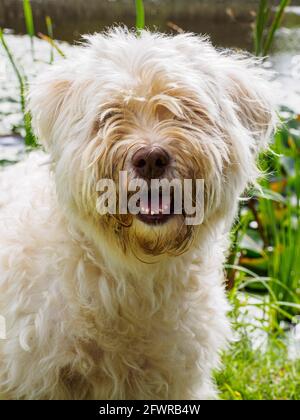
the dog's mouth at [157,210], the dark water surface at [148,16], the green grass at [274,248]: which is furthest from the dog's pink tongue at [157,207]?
the dark water surface at [148,16]

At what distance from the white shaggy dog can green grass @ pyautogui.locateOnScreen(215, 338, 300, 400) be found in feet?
1.83

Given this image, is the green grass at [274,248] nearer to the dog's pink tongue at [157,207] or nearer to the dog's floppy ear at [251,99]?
the dog's floppy ear at [251,99]

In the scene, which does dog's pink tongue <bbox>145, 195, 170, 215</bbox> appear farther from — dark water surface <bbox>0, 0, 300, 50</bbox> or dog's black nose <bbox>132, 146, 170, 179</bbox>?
dark water surface <bbox>0, 0, 300, 50</bbox>

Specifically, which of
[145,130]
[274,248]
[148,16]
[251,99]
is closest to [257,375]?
[274,248]

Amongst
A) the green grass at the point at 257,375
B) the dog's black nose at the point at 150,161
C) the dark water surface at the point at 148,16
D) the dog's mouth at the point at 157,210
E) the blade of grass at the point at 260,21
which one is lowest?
the green grass at the point at 257,375

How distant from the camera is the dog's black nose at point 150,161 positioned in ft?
5.34

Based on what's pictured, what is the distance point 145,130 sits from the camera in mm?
1722

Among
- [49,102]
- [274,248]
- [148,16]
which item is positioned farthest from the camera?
[148,16]

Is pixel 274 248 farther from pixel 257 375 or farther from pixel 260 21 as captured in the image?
pixel 260 21

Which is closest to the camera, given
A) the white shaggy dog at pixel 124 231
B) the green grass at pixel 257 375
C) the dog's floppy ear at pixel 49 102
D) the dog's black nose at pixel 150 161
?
the dog's black nose at pixel 150 161

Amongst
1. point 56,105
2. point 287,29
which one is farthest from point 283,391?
point 287,29

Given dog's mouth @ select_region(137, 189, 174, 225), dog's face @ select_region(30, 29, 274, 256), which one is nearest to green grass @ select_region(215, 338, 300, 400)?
dog's face @ select_region(30, 29, 274, 256)

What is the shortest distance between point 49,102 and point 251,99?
0.62 metres

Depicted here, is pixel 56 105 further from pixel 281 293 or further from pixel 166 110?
pixel 281 293
